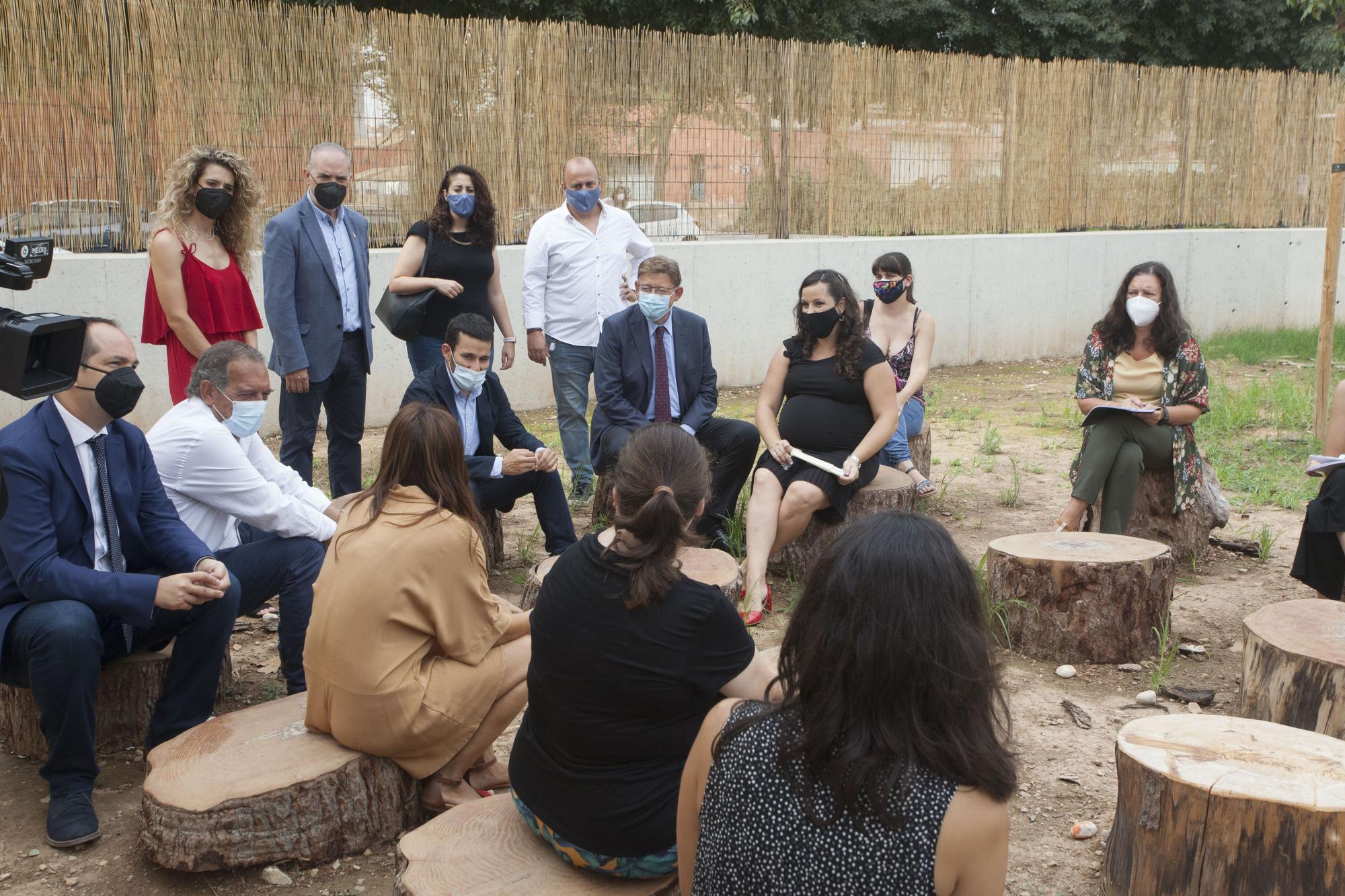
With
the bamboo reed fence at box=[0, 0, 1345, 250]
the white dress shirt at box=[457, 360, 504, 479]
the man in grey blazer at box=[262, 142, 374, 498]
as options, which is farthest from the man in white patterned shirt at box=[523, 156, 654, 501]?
the bamboo reed fence at box=[0, 0, 1345, 250]

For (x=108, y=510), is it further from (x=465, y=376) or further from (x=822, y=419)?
(x=822, y=419)

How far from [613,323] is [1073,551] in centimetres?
250

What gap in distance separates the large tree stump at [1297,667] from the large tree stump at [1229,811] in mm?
539

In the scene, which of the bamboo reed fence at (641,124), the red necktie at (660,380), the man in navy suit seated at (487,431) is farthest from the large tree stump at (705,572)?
the bamboo reed fence at (641,124)

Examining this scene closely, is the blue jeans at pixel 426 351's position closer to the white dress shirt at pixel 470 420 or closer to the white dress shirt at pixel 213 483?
the white dress shirt at pixel 470 420

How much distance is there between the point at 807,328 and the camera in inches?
210

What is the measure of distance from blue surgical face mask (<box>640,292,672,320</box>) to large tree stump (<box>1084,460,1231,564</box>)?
7.61 feet

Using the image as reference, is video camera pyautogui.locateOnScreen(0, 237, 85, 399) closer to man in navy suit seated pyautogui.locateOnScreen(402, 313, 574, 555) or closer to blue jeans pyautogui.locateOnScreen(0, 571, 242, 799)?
blue jeans pyautogui.locateOnScreen(0, 571, 242, 799)

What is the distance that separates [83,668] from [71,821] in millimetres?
429

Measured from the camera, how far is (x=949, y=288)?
11430 millimetres

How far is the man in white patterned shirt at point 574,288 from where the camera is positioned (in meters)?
6.63

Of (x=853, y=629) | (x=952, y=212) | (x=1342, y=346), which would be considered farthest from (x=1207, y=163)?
(x=853, y=629)

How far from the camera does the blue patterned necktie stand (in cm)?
336

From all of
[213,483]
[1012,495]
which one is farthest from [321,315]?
[1012,495]
